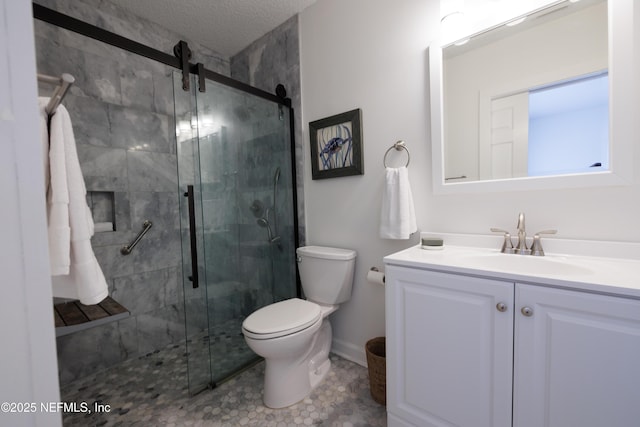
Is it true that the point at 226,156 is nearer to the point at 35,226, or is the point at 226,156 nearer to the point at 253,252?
the point at 253,252

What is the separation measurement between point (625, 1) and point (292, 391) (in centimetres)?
221

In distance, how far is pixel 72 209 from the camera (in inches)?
30.7

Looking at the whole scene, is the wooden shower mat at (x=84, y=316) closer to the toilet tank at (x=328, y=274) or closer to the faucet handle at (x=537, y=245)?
the toilet tank at (x=328, y=274)

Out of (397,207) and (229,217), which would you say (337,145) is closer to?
(397,207)

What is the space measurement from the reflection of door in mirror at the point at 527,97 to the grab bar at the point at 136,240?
2069 millimetres

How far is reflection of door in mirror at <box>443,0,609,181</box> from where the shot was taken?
1059 millimetres

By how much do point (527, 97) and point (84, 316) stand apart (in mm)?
2308

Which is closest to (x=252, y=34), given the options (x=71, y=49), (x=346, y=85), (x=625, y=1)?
(x=346, y=85)

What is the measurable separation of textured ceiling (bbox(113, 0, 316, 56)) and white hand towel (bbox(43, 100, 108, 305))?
157 cm

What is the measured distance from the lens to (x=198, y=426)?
4.15 feet

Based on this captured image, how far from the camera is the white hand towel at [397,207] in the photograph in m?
1.42

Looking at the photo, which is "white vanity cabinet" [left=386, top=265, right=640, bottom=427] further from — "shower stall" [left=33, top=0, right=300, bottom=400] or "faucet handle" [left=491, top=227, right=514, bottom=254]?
"shower stall" [left=33, top=0, right=300, bottom=400]

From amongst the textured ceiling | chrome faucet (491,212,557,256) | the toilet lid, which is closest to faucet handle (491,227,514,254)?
chrome faucet (491,212,557,256)

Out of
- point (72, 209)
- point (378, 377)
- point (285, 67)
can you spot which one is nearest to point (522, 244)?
point (378, 377)
